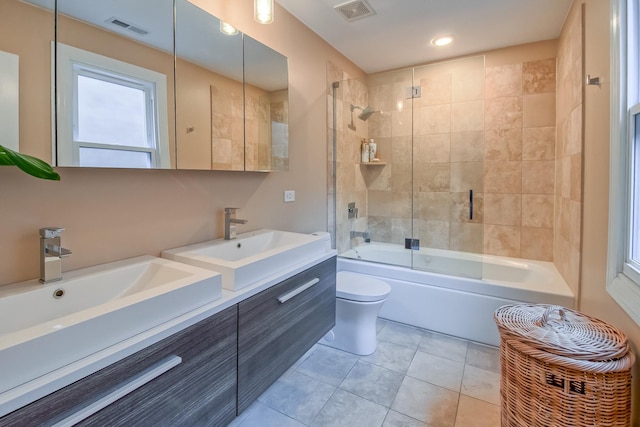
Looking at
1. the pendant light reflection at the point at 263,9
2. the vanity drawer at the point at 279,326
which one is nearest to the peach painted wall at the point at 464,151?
the pendant light reflection at the point at 263,9

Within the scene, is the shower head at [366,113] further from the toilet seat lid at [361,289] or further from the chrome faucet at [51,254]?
the chrome faucet at [51,254]

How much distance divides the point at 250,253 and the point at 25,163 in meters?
1.13

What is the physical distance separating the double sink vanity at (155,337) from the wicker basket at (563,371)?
38.5 inches

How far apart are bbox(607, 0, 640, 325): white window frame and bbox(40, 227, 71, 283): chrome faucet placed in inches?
82.9

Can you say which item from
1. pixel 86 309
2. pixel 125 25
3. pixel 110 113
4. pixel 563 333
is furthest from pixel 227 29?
pixel 563 333

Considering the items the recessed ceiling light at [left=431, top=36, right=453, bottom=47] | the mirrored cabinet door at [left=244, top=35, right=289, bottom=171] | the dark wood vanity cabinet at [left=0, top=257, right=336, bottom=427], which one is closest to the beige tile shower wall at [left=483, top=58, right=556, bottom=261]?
the recessed ceiling light at [left=431, top=36, right=453, bottom=47]

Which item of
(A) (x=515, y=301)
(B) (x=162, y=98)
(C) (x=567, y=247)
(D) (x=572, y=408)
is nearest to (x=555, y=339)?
(D) (x=572, y=408)

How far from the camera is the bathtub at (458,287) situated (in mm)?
2266

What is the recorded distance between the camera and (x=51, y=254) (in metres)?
1.10

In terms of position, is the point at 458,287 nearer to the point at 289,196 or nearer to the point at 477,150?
the point at 477,150

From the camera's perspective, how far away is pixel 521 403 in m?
Answer: 1.27

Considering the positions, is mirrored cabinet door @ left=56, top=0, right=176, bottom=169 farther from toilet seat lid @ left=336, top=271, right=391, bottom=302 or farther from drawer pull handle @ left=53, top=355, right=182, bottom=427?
toilet seat lid @ left=336, top=271, right=391, bottom=302

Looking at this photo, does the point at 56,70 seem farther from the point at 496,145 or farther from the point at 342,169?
the point at 496,145

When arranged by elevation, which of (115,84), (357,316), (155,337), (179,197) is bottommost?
(357,316)
